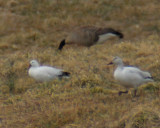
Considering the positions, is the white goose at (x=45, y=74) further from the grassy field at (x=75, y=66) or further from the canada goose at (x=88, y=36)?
the canada goose at (x=88, y=36)

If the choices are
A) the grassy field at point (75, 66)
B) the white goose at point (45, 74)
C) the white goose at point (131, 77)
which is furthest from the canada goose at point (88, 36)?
the white goose at point (131, 77)

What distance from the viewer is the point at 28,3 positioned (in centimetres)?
1522

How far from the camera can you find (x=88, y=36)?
11391 mm

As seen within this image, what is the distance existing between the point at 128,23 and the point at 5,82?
25.8ft

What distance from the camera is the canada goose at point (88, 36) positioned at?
11.5m

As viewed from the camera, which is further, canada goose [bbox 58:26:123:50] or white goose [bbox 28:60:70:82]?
canada goose [bbox 58:26:123:50]

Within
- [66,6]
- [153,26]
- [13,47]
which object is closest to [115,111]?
[13,47]

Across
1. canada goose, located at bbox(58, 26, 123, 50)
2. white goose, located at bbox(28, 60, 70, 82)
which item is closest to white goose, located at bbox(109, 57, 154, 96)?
white goose, located at bbox(28, 60, 70, 82)

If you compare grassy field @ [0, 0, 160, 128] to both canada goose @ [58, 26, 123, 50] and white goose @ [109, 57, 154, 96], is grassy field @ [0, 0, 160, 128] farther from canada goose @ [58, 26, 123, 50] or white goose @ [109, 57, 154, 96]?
canada goose @ [58, 26, 123, 50]

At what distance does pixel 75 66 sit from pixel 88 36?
3.56m

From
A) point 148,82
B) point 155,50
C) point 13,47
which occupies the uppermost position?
point 13,47

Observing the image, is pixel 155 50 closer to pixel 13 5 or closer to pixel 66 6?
pixel 66 6

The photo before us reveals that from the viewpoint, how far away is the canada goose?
11453 millimetres

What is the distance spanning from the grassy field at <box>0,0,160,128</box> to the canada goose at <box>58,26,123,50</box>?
98 cm
